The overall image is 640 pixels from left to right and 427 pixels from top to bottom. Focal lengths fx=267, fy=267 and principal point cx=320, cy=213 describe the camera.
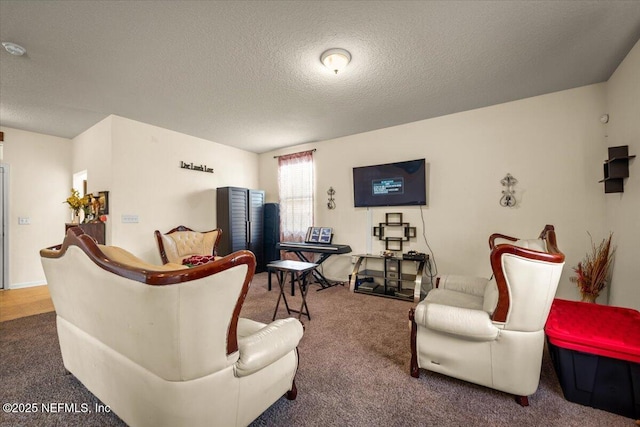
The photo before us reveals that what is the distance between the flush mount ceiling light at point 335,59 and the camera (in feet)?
7.45

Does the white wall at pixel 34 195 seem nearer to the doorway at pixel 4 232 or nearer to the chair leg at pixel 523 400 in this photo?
the doorway at pixel 4 232

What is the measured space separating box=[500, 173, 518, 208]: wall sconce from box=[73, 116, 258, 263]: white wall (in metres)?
4.58

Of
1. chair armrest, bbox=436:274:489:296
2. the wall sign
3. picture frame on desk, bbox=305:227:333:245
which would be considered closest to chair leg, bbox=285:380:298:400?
chair armrest, bbox=436:274:489:296

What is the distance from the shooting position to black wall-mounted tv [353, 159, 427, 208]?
3.90m

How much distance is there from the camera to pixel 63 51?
7.36 feet

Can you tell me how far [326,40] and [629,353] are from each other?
2.77m

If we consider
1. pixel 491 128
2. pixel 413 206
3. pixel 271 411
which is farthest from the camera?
pixel 413 206

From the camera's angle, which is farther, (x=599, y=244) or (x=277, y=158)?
(x=277, y=158)

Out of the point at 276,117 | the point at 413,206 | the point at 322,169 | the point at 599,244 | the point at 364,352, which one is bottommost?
the point at 364,352

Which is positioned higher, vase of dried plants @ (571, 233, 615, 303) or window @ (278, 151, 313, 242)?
window @ (278, 151, 313, 242)

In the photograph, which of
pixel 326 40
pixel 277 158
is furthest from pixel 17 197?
pixel 326 40

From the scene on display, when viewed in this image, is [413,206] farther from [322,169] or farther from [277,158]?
[277,158]

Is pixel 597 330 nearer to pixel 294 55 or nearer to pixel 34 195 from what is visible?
pixel 294 55

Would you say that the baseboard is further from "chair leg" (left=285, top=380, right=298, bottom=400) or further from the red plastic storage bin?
the red plastic storage bin
